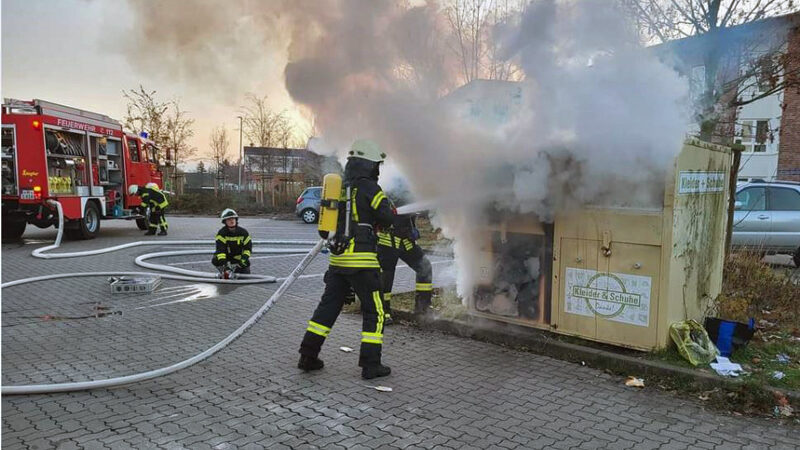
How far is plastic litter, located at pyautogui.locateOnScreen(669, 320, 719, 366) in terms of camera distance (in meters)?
4.44

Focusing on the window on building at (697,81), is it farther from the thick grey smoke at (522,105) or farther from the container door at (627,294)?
the container door at (627,294)

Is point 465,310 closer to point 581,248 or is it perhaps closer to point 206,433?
point 581,248

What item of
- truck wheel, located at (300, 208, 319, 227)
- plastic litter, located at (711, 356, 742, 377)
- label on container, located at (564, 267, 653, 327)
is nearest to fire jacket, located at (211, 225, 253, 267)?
label on container, located at (564, 267, 653, 327)

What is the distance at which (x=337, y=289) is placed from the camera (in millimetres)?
4516

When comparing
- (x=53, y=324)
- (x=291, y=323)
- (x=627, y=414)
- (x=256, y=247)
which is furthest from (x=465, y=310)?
(x=256, y=247)

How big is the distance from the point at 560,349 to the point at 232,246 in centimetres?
526

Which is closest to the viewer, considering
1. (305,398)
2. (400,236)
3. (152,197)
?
(305,398)

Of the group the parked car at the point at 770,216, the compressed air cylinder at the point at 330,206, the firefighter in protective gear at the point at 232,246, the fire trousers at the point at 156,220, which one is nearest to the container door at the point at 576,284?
the compressed air cylinder at the point at 330,206

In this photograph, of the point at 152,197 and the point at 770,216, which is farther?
the point at 152,197

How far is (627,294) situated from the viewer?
15.1ft

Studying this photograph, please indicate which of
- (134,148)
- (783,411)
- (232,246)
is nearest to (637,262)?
(783,411)

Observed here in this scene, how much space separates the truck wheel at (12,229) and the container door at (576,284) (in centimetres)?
1250

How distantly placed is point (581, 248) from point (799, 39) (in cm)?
373

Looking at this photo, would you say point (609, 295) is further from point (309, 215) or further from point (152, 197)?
point (309, 215)
